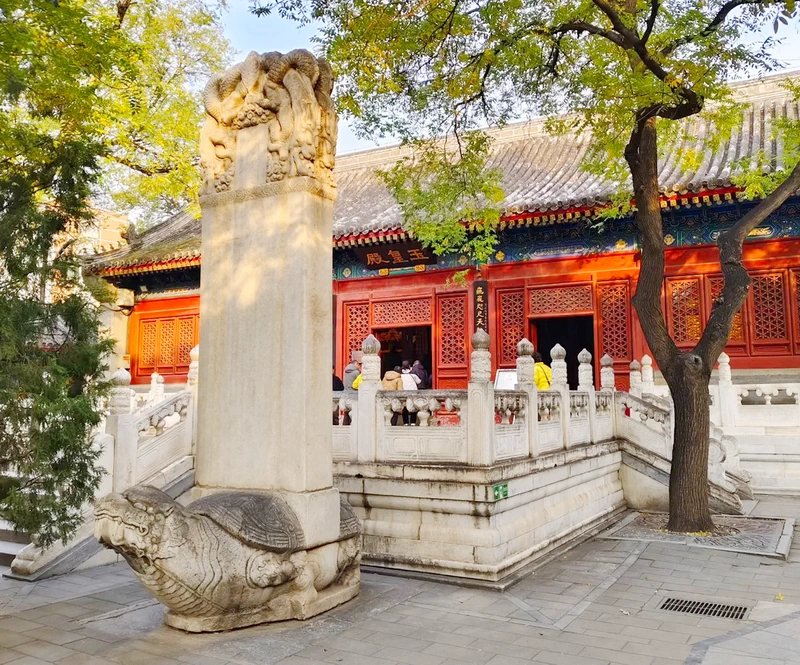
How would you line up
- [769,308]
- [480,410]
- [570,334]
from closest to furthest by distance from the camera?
1. [480,410]
2. [769,308]
3. [570,334]

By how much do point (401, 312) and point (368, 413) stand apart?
845cm

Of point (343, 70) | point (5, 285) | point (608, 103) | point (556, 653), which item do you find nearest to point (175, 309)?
point (343, 70)

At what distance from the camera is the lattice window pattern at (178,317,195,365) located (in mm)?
16969

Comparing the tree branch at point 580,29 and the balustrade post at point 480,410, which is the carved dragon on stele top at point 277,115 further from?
the tree branch at point 580,29

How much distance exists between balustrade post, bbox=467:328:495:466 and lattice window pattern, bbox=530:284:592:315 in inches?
304

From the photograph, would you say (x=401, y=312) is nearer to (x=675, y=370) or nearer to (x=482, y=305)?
(x=482, y=305)

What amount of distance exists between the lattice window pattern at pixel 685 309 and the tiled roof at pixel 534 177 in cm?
189

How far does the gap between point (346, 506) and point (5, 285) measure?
296 cm

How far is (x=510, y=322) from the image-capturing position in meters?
14.0

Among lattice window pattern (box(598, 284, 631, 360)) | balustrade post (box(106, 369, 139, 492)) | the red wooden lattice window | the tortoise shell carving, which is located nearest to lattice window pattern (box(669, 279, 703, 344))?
lattice window pattern (box(598, 284, 631, 360))

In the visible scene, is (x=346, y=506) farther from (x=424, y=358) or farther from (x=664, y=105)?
(x=424, y=358)

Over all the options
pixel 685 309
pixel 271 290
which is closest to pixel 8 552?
pixel 271 290

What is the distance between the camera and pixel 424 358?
19406mm

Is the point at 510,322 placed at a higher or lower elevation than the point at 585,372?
higher
